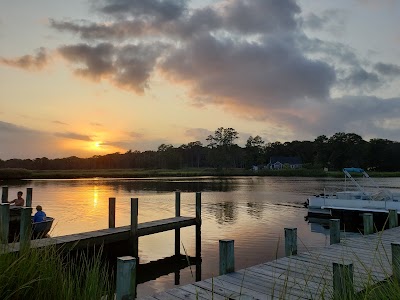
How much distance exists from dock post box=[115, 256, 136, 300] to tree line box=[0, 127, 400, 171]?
11389 centimetres

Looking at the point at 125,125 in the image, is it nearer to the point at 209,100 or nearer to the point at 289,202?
the point at 209,100

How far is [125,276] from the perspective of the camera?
18.2 feet

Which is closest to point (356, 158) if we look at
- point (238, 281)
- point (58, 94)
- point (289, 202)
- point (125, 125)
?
point (289, 202)

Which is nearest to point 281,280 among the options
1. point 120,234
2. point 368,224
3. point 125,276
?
point 125,276

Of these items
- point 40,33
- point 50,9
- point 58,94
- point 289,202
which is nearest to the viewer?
point 50,9

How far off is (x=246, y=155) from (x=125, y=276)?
136 metres

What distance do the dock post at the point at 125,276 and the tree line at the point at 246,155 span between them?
11389 cm

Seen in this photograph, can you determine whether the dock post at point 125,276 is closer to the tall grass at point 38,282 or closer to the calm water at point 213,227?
the tall grass at point 38,282

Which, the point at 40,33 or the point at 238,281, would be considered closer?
the point at 238,281

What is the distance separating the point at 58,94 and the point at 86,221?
8443 mm

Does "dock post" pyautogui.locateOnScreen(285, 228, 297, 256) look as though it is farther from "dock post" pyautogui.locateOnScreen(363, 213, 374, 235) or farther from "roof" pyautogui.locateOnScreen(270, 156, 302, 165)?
"roof" pyautogui.locateOnScreen(270, 156, 302, 165)

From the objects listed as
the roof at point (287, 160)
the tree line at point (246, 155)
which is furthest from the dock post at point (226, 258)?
the roof at point (287, 160)

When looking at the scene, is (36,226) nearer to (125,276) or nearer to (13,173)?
(125,276)

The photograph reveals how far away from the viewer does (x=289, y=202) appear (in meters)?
33.2
